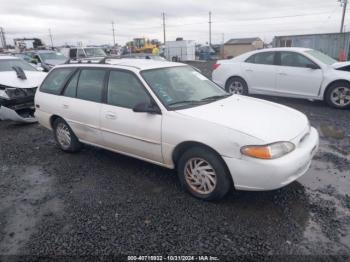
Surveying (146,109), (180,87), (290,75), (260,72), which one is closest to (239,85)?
(260,72)

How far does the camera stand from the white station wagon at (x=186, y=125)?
9.67 feet

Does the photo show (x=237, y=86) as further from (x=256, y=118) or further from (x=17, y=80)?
(x=17, y=80)

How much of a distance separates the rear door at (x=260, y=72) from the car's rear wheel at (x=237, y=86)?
0.57 ft

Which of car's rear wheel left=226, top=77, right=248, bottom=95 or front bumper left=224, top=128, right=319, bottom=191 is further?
car's rear wheel left=226, top=77, right=248, bottom=95

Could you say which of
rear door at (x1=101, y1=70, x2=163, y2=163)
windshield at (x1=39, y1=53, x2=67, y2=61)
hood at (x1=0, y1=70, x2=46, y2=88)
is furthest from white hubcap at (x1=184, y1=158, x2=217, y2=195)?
windshield at (x1=39, y1=53, x2=67, y2=61)

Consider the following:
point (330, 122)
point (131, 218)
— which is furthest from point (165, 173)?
point (330, 122)

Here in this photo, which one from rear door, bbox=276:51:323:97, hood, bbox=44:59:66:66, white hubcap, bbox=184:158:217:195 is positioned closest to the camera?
white hubcap, bbox=184:158:217:195

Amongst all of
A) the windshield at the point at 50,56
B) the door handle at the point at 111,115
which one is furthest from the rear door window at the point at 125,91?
the windshield at the point at 50,56

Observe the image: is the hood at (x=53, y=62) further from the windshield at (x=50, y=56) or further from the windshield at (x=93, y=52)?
the windshield at (x=93, y=52)

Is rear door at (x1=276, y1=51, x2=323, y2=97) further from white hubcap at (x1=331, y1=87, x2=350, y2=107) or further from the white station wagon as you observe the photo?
the white station wagon

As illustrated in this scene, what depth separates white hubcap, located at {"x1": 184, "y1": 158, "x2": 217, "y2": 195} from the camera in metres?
3.24

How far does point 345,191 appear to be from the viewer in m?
3.52

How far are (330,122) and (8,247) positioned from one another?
6.44 metres

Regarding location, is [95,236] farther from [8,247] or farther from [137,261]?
[8,247]
